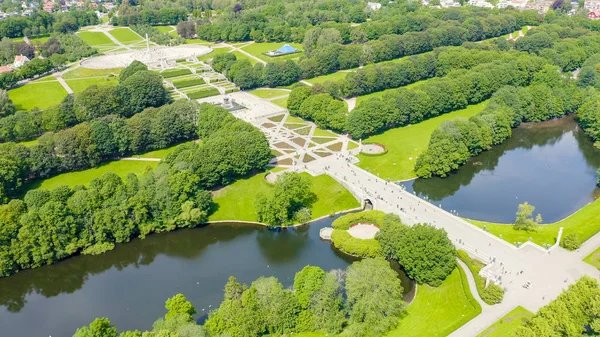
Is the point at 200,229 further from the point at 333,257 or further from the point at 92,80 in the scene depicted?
the point at 92,80

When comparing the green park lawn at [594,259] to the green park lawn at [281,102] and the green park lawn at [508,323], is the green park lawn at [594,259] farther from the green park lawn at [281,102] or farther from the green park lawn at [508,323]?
the green park lawn at [281,102]

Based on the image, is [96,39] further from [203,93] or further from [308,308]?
[308,308]

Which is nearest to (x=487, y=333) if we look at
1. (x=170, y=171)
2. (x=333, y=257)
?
(x=333, y=257)

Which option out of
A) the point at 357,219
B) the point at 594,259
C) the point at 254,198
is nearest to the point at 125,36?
the point at 254,198

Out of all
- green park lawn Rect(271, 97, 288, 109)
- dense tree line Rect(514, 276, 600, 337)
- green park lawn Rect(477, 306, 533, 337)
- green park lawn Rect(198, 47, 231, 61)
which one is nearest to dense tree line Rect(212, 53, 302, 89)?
green park lawn Rect(271, 97, 288, 109)

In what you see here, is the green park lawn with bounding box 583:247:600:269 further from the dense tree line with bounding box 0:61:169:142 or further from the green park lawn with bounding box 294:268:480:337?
the dense tree line with bounding box 0:61:169:142
